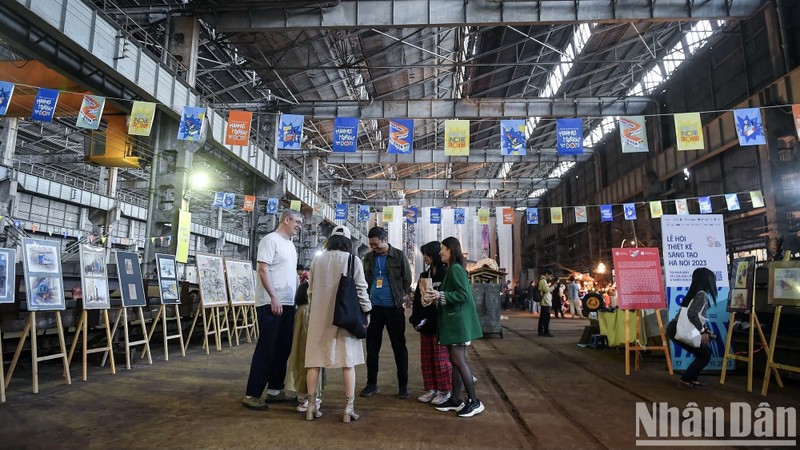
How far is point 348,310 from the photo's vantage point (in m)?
3.06

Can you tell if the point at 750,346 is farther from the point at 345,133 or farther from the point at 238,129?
the point at 238,129

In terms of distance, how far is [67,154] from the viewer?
2061cm

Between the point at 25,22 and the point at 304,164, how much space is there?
14144 millimetres

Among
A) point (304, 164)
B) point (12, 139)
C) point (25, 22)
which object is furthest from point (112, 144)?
point (304, 164)

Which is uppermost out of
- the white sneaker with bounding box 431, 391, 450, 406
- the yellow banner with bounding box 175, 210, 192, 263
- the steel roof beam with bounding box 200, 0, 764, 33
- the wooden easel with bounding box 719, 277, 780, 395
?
the steel roof beam with bounding box 200, 0, 764, 33

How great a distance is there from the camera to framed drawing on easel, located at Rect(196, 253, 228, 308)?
6.55m

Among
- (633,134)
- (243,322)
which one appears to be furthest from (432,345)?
(633,134)

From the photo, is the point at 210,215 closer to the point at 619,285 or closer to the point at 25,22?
the point at 25,22

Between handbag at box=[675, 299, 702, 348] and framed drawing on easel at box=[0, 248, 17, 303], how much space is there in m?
6.59

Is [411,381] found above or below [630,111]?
below

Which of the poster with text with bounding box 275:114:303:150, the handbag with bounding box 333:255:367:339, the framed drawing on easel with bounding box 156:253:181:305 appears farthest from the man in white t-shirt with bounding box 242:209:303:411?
the poster with text with bounding box 275:114:303:150

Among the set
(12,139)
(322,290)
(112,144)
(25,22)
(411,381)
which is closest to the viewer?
(322,290)

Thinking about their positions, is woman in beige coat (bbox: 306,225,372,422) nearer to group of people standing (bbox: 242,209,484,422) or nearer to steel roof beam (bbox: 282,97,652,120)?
group of people standing (bbox: 242,209,484,422)

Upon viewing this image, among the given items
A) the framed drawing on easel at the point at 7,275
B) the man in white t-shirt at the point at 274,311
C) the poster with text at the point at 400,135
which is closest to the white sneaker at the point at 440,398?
the man in white t-shirt at the point at 274,311
